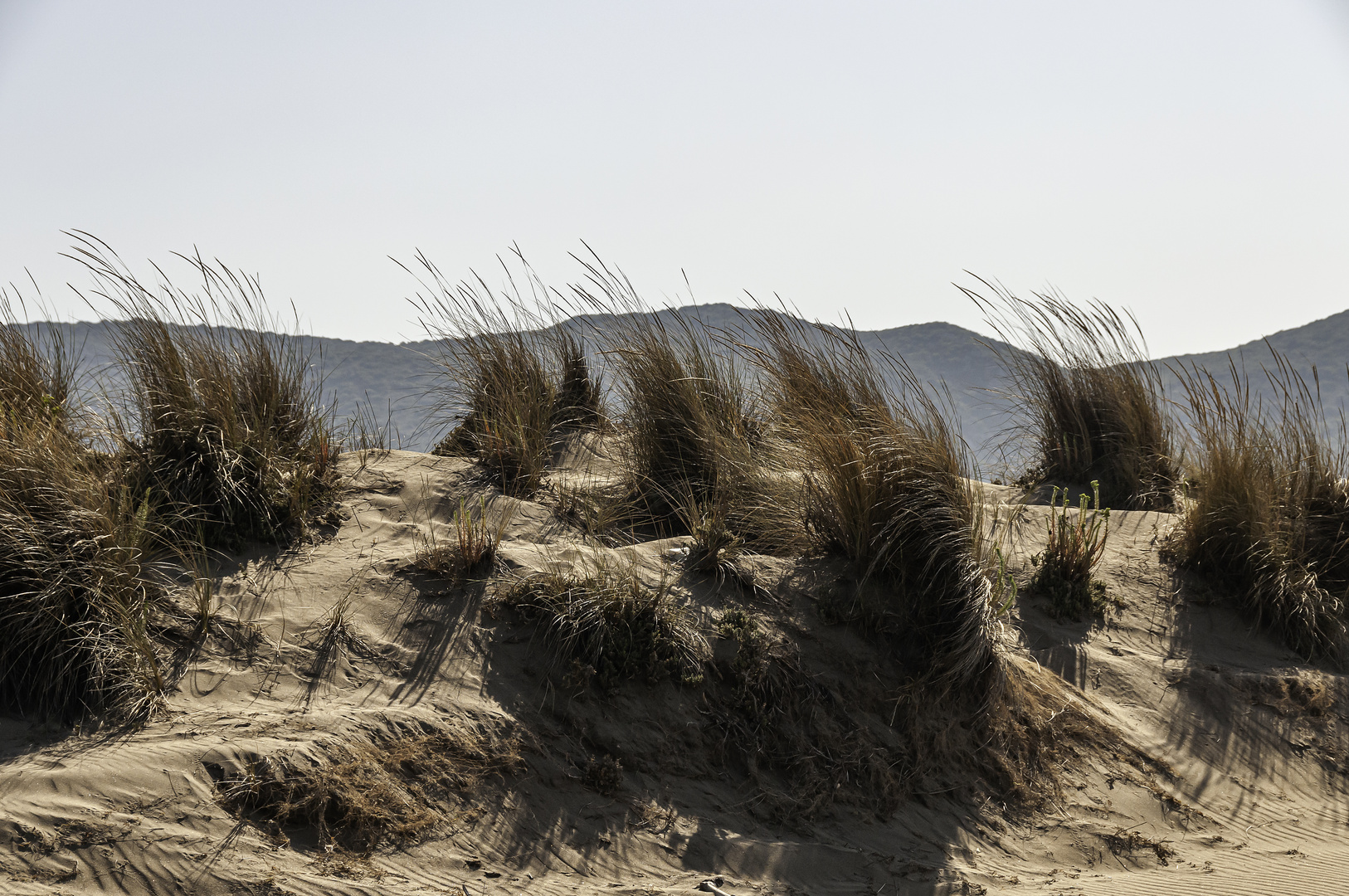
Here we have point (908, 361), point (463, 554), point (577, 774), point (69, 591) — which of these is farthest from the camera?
point (908, 361)

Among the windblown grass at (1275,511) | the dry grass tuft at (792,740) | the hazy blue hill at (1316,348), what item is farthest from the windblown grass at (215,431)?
the hazy blue hill at (1316,348)

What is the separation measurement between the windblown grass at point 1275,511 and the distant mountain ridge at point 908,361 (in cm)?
41

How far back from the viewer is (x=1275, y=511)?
231 inches

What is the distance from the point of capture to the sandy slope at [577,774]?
290 centimetres

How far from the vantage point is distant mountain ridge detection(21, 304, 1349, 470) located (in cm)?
594

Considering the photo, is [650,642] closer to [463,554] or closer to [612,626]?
[612,626]

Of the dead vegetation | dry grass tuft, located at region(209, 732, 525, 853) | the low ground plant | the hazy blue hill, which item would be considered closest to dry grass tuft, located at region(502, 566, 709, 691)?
dry grass tuft, located at region(209, 732, 525, 853)

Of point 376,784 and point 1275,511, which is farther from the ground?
point 1275,511

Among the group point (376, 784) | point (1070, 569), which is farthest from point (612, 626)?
point (1070, 569)

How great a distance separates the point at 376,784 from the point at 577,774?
80 centimetres

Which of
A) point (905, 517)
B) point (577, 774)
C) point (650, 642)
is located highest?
point (905, 517)

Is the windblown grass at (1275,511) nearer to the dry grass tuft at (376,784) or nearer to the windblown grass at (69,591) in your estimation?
the dry grass tuft at (376,784)

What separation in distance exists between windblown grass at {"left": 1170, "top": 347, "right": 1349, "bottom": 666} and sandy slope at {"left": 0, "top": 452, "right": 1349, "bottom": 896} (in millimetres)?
465

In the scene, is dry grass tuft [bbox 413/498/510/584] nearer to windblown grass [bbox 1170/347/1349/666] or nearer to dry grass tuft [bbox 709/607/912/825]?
dry grass tuft [bbox 709/607/912/825]
